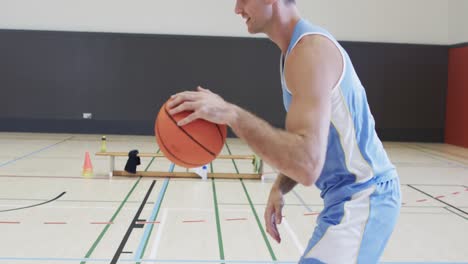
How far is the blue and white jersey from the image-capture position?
167 cm

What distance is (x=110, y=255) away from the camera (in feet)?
12.5

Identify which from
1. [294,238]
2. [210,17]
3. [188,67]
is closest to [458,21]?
[210,17]

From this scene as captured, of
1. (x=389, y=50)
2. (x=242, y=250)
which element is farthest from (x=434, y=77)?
(x=242, y=250)

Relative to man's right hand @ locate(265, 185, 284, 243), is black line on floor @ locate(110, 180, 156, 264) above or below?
below

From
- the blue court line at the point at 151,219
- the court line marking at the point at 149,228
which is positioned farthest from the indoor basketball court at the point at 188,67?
the court line marking at the point at 149,228

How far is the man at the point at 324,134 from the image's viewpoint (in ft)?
5.00

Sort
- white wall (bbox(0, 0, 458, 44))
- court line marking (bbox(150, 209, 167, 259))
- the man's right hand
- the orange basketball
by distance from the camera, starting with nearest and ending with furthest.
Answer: the orange basketball < the man's right hand < court line marking (bbox(150, 209, 167, 259)) < white wall (bbox(0, 0, 458, 44))

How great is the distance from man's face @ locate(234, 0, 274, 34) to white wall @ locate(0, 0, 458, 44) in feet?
38.1

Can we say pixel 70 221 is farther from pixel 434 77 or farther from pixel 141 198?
pixel 434 77

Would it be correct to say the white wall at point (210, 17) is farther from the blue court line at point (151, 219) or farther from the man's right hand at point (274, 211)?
the man's right hand at point (274, 211)

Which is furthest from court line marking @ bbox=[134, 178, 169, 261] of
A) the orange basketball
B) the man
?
the man

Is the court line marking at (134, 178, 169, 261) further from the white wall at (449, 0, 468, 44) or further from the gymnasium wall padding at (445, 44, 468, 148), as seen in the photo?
the white wall at (449, 0, 468, 44)

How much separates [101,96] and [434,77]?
8.57 metres

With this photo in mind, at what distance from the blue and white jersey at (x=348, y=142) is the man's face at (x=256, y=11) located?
0.11m
